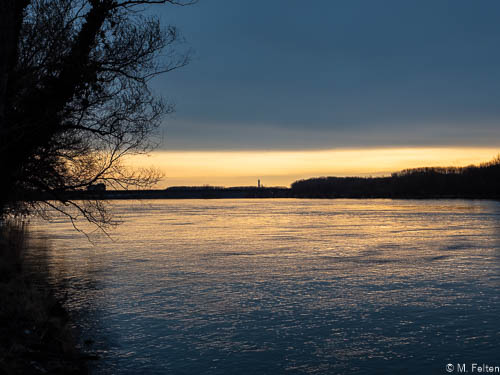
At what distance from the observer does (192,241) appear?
36.1m

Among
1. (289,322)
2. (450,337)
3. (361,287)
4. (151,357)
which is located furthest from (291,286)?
(151,357)

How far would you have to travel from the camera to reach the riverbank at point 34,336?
904 cm

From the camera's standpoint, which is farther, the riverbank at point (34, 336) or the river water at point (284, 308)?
the river water at point (284, 308)

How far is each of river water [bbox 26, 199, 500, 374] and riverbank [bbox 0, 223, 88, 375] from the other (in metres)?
0.69

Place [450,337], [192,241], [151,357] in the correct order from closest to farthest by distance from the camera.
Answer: [151,357] → [450,337] → [192,241]

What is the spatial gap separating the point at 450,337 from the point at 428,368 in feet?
7.30


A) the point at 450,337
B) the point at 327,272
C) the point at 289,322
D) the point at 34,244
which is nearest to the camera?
the point at 450,337

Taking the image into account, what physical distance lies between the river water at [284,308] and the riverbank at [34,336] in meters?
0.69

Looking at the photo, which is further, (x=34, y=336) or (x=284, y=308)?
(x=284, y=308)

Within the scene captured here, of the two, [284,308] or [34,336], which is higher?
[34,336]

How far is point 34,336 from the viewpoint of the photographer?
10.9m

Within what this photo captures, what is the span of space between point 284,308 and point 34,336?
24.4ft

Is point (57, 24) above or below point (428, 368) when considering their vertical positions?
above

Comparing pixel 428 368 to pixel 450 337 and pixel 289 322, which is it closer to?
pixel 450 337
